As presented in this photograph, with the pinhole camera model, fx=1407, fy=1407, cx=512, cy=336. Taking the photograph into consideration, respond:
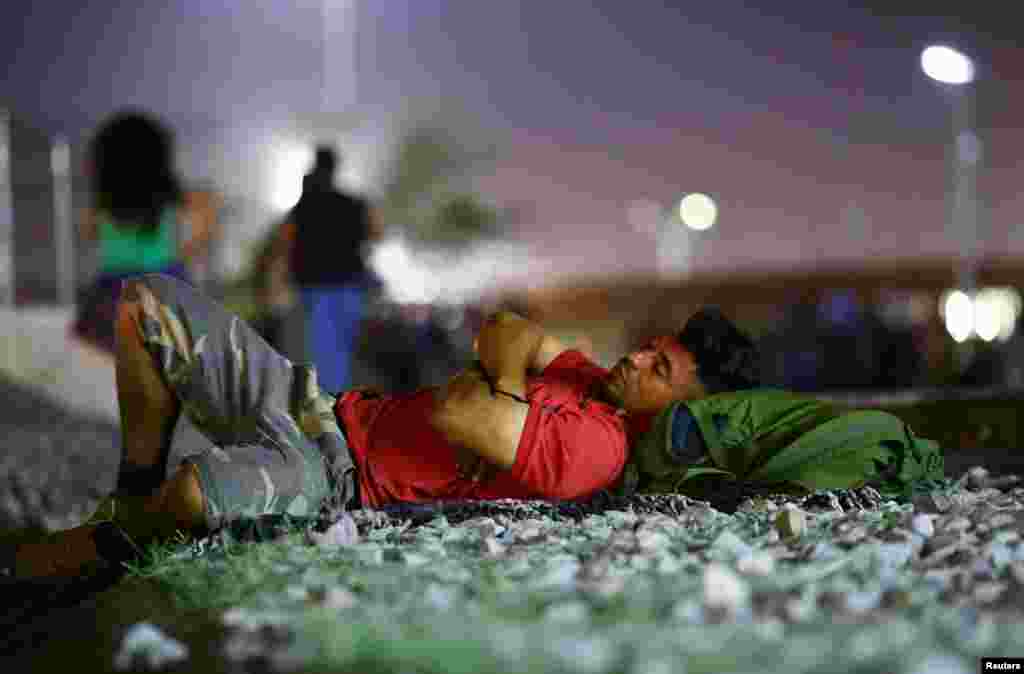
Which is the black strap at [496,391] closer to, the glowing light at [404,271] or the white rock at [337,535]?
the white rock at [337,535]

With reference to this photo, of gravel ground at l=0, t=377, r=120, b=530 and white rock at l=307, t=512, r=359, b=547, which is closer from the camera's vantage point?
white rock at l=307, t=512, r=359, b=547

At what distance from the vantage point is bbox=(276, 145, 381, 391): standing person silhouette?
335 inches

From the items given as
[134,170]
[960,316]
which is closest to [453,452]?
[134,170]

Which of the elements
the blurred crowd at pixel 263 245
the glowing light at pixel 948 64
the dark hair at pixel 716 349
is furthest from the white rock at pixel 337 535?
the glowing light at pixel 948 64

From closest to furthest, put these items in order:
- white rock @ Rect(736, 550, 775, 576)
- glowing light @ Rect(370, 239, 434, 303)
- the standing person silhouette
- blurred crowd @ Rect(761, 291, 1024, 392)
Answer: white rock @ Rect(736, 550, 775, 576)
the standing person silhouette
blurred crowd @ Rect(761, 291, 1024, 392)
glowing light @ Rect(370, 239, 434, 303)

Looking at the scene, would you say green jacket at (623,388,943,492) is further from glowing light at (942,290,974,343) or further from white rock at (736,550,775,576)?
glowing light at (942,290,974,343)

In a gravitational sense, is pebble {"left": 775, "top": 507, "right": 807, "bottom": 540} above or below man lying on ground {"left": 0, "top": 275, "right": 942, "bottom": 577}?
below

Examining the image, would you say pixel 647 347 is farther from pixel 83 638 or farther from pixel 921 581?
pixel 83 638

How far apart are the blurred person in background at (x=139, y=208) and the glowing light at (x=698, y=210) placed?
28.0 m

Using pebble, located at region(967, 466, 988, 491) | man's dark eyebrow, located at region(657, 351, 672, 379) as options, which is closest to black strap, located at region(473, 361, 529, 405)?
man's dark eyebrow, located at region(657, 351, 672, 379)

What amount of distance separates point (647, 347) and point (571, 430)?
1.72 ft

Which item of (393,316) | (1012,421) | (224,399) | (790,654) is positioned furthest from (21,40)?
(790,654)

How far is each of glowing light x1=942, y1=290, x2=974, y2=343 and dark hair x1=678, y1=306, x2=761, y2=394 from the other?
1191 cm

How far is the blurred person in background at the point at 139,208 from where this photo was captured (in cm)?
718
